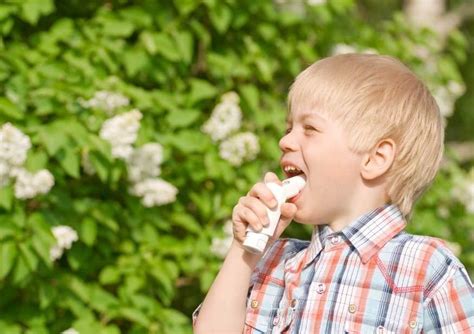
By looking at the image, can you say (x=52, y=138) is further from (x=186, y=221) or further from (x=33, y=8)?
(x=186, y=221)

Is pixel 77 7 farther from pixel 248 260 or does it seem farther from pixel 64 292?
pixel 248 260

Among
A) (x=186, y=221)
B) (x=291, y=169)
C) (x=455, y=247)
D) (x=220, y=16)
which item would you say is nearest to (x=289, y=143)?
(x=291, y=169)

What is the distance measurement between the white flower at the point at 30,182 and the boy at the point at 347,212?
125cm

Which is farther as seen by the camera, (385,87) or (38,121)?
(38,121)

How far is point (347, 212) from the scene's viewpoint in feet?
6.82

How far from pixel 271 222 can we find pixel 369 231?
0.69 ft

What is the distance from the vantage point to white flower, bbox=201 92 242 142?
153 inches

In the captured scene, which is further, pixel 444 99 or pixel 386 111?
pixel 444 99

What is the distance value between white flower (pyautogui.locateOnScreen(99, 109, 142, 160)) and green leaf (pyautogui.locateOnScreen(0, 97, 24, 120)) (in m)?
0.28

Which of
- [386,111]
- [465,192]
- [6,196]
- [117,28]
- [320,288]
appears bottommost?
[465,192]

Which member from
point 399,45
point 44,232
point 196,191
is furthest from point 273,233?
point 399,45

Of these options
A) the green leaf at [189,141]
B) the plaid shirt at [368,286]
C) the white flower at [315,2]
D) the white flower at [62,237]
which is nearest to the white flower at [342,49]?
the white flower at [315,2]

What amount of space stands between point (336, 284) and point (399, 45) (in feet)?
9.48

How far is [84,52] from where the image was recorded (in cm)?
364
